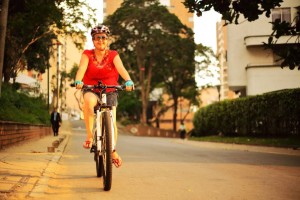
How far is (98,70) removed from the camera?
6.02m

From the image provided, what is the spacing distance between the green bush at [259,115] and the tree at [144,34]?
16989 millimetres

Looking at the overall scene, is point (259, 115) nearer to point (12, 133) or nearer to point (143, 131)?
point (12, 133)

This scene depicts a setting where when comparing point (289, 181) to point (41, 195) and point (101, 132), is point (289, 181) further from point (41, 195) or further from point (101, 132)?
point (41, 195)

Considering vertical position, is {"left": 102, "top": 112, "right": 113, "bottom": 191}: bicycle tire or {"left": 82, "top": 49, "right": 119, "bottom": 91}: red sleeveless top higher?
{"left": 82, "top": 49, "right": 119, "bottom": 91}: red sleeveless top

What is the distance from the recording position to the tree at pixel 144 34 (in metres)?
41.3

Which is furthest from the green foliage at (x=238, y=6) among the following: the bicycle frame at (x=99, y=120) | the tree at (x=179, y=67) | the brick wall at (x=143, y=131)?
the brick wall at (x=143, y=131)

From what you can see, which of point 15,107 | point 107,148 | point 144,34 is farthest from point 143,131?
point 107,148

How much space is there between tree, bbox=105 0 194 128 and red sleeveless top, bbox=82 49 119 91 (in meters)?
35.5

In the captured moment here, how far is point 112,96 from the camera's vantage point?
5945mm

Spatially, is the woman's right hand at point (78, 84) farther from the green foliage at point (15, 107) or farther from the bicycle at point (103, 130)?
the green foliage at point (15, 107)

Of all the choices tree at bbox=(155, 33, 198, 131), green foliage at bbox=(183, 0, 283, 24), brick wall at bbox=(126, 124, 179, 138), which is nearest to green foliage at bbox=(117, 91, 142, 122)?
tree at bbox=(155, 33, 198, 131)

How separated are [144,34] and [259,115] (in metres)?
24.8

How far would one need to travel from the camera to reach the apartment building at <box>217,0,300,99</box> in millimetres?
28391

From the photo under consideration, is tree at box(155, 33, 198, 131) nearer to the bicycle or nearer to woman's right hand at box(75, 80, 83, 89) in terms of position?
the bicycle
